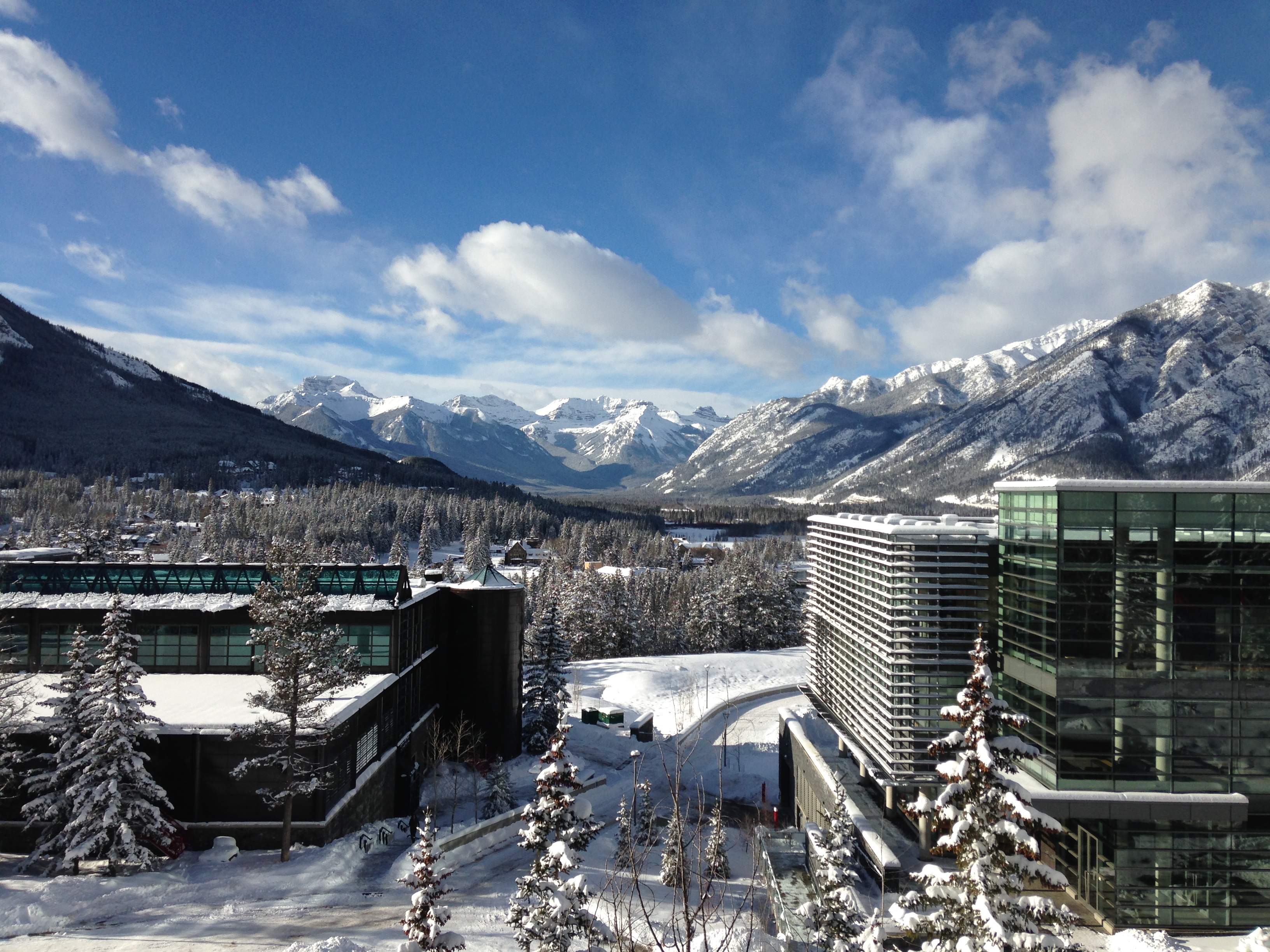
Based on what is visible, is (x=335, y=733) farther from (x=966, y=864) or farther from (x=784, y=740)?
(x=784, y=740)

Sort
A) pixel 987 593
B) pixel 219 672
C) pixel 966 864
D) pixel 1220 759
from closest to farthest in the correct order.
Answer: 1. pixel 966 864
2. pixel 1220 759
3. pixel 987 593
4. pixel 219 672

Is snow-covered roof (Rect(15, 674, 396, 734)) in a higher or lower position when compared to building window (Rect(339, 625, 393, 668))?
lower

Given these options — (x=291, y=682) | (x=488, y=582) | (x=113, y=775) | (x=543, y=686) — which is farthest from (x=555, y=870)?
(x=543, y=686)

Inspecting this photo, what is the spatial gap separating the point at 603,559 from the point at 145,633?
4848 inches

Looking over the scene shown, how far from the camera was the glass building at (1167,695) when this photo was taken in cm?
2497

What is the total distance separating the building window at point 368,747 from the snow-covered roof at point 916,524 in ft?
85.9

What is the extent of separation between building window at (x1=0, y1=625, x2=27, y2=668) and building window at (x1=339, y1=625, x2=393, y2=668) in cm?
1575

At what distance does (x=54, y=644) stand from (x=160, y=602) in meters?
5.88

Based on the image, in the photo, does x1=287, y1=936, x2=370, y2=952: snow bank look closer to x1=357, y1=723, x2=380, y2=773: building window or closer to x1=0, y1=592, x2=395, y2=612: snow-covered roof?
x1=357, y1=723, x2=380, y2=773: building window

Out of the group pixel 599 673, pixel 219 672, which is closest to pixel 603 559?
pixel 599 673

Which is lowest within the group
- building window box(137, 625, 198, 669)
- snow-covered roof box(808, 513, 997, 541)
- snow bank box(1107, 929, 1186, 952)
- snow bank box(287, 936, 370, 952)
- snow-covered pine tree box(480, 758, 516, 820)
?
snow-covered pine tree box(480, 758, 516, 820)

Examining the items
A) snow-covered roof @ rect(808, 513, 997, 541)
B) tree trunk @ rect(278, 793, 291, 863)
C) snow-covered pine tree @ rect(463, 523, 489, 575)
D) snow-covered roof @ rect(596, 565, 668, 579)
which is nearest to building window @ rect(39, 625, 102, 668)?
tree trunk @ rect(278, 793, 291, 863)

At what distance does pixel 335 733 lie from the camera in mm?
27750

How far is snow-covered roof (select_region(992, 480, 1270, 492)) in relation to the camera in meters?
24.8
